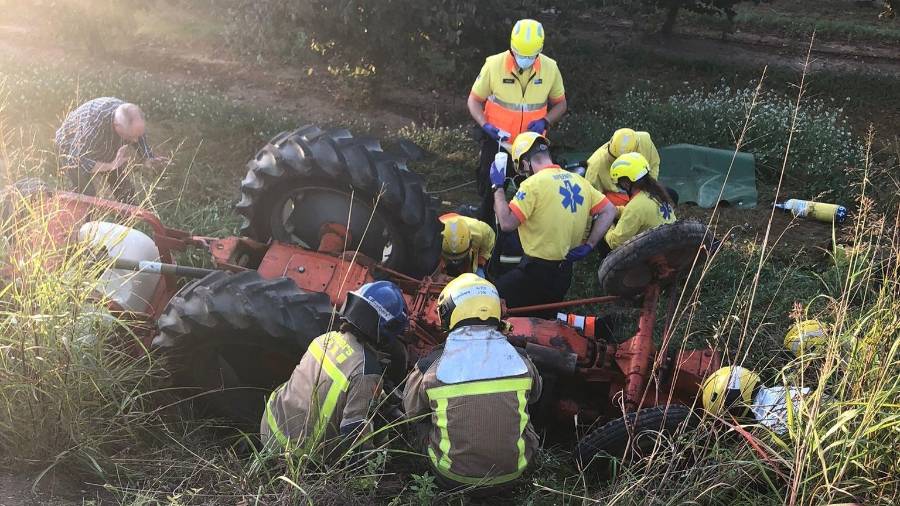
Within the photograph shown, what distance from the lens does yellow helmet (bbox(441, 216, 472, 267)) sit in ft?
17.1

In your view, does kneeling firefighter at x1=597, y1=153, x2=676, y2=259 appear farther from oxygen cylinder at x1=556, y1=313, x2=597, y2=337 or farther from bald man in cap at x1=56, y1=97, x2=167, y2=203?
bald man in cap at x1=56, y1=97, x2=167, y2=203

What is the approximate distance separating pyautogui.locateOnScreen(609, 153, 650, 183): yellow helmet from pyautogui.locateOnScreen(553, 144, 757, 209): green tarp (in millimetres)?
2517

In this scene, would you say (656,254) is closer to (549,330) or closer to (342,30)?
(549,330)

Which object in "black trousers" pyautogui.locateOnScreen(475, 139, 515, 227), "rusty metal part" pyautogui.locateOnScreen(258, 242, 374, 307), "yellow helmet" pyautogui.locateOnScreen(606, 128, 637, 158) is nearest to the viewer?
"rusty metal part" pyautogui.locateOnScreen(258, 242, 374, 307)

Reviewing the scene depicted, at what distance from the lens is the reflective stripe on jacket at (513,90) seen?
6.29 metres

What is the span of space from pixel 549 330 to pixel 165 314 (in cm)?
208

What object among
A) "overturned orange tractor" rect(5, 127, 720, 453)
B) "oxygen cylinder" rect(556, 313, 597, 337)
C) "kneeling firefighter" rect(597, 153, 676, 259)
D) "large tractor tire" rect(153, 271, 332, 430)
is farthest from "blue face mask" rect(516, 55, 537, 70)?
"large tractor tire" rect(153, 271, 332, 430)

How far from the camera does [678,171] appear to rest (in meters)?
7.97

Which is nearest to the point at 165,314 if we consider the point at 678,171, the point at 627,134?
the point at 627,134

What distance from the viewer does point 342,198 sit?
4.87 m

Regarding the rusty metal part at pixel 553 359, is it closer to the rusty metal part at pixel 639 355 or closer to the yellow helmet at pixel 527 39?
the rusty metal part at pixel 639 355

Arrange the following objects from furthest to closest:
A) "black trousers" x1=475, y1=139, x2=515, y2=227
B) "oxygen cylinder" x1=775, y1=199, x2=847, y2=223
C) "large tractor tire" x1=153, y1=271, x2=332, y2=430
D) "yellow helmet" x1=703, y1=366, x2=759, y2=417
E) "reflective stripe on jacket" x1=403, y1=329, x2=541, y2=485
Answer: "oxygen cylinder" x1=775, y1=199, x2=847, y2=223, "black trousers" x1=475, y1=139, x2=515, y2=227, "large tractor tire" x1=153, y1=271, x2=332, y2=430, "yellow helmet" x1=703, y1=366, x2=759, y2=417, "reflective stripe on jacket" x1=403, y1=329, x2=541, y2=485

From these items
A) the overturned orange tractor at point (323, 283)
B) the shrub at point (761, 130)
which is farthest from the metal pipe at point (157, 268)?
the shrub at point (761, 130)

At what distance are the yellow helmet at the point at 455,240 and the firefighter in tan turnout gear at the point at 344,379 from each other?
161cm
